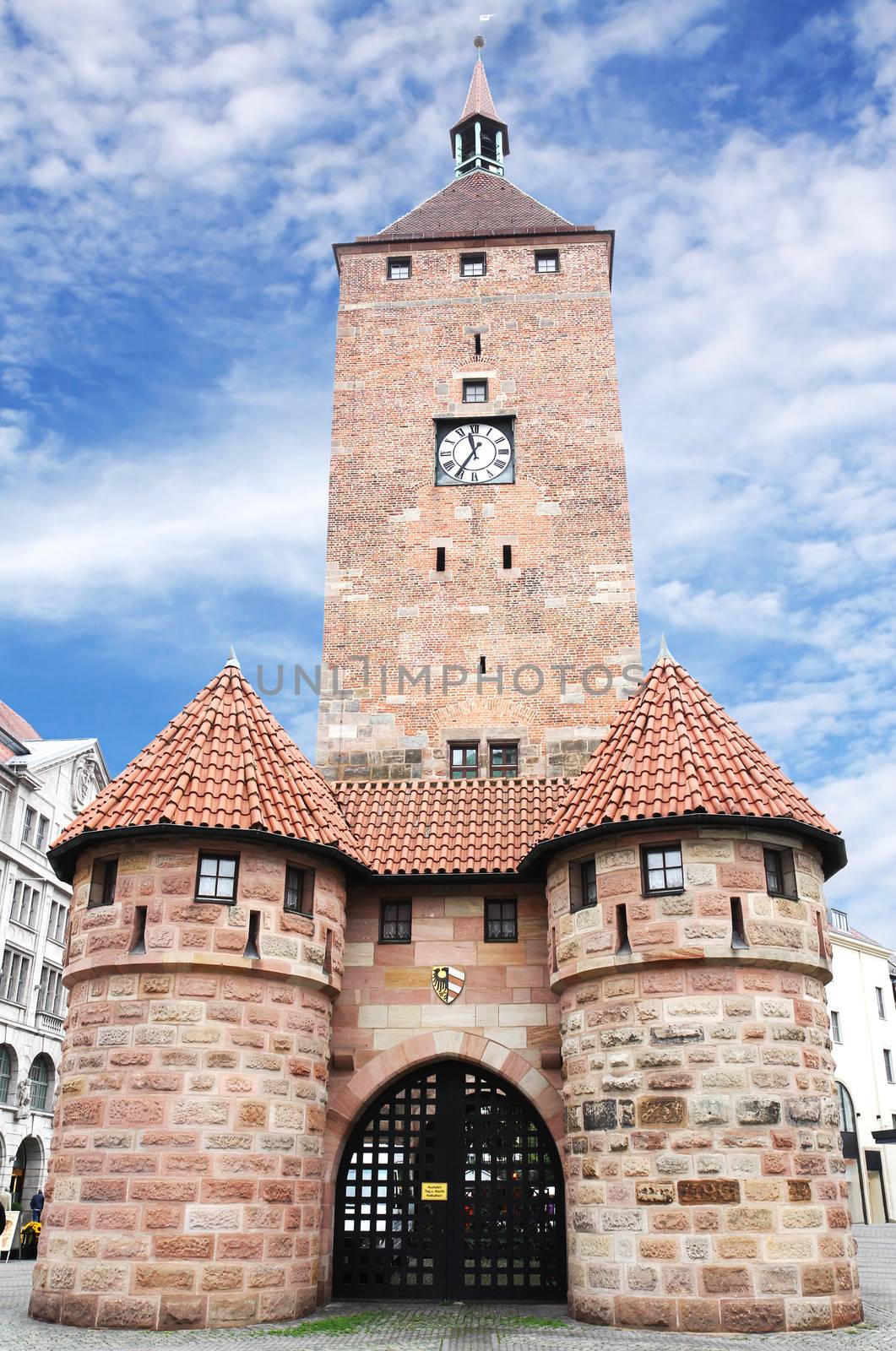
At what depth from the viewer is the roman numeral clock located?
2248 cm

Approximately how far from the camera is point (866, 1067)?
4016 centimetres

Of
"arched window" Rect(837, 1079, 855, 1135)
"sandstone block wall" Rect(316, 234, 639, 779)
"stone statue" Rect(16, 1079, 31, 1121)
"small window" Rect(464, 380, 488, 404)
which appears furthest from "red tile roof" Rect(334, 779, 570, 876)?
"arched window" Rect(837, 1079, 855, 1135)

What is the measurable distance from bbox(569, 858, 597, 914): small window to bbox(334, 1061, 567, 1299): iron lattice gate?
9.12 feet

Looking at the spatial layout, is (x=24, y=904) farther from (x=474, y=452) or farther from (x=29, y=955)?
(x=474, y=452)

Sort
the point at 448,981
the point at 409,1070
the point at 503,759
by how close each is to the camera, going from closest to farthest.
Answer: the point at 409,1070 → the point at 448,981 → the point at 503,759

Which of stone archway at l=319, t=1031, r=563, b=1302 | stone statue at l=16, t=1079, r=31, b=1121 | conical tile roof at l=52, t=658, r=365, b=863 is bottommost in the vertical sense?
stone archway at l=319, t=1031, r=563, b=1302

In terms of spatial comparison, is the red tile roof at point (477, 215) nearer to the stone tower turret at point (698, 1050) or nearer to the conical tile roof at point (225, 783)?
the conical tile roof at point (225, 783)

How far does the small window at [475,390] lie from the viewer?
2328 cm

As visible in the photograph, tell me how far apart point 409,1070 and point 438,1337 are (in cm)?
373

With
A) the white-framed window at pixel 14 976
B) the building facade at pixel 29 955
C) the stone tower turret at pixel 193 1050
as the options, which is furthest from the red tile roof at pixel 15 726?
the stone tower turret at pixel 193 1050

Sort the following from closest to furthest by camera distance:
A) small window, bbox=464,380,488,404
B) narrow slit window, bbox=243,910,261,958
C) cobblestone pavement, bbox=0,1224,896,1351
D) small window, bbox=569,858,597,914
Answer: cobblestone pavement, bbox=0,1224,896,1351 → narrow slit window, bbox=243,910,261,958 → small window, bbox=569,858,597,914 → small window, bbox=464,380,488,404

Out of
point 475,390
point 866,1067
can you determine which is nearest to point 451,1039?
point 475,390

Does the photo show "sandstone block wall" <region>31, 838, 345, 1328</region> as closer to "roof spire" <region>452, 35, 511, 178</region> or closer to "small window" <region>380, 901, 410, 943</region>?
"small window" <region>380, 901, 410, 943</region>

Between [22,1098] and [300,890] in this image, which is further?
[22,1098]
